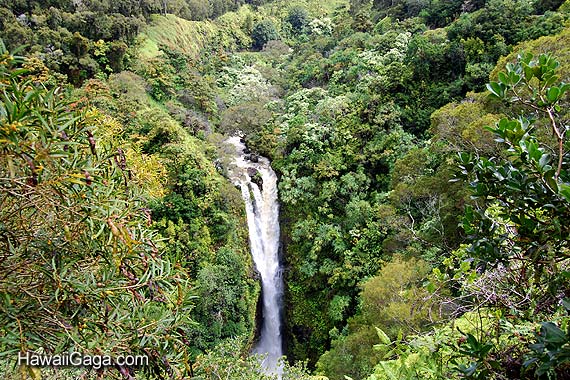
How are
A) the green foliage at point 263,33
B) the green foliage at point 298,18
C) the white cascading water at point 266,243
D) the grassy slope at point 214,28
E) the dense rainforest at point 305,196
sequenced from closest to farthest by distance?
the dense rainforest at point 305,196, the white cascading water at point 266,243, the grassy slope at point 214,28, the green foliage at point 263,33, the green foliage at point 298,18

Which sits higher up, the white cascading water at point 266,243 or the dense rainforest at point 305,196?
the dense rainforest at point 305,196

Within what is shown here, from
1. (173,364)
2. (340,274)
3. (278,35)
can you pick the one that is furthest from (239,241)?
(278,35)

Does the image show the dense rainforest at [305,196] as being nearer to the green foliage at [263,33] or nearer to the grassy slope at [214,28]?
the grassy slope at [214,28]

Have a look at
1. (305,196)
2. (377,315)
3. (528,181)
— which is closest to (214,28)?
(305,196)

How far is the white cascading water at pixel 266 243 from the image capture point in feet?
44.9

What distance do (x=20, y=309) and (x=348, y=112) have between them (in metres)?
15.7

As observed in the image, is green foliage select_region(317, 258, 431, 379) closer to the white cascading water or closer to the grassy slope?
the white cascading water

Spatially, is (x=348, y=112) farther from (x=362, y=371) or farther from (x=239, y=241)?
(x=362, y=371)

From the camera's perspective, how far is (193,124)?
1577 centimetres

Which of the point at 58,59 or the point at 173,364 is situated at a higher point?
the point at 58,59

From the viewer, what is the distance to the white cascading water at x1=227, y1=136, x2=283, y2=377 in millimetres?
13688

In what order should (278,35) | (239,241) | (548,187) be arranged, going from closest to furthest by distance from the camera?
(548,187), (239,241), (278,35)

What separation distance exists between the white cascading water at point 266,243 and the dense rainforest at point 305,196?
0.48 m

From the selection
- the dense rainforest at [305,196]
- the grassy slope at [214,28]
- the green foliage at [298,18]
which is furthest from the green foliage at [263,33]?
the dense rainforest at [305,196]
